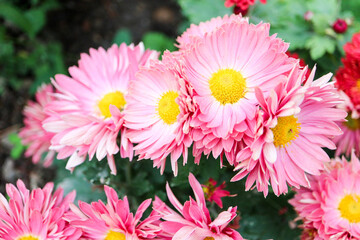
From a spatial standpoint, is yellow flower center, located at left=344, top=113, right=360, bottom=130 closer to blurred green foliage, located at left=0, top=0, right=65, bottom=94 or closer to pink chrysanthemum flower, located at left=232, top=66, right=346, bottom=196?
pink chrysanthemum flower, located at left=232, top=66, right=346, bottom=196

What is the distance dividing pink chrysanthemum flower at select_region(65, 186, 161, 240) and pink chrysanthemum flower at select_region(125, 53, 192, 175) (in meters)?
0.15

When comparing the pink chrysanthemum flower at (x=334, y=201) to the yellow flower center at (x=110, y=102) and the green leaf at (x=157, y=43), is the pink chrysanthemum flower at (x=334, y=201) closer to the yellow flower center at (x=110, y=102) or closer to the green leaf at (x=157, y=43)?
the yellow flower center at (x=110, y=102)

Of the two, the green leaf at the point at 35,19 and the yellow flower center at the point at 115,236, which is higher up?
the green leaf at the point at 35,19

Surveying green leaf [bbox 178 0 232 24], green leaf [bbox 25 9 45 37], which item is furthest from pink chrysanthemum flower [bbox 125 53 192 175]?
green leaf [bbox 25 9 45 37]

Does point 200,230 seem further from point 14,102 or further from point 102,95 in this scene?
point 14,102

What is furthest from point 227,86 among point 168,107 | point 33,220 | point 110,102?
point 33,220

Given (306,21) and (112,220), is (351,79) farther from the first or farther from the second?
(112,220)

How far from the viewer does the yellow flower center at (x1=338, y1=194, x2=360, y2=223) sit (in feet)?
4.15

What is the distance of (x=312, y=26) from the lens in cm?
199

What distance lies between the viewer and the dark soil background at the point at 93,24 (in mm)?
2785

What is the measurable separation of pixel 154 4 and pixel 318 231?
2.35 metres

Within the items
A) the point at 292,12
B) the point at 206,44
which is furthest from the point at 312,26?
the point at 206,44

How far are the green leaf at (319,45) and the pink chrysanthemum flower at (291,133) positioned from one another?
767 mm

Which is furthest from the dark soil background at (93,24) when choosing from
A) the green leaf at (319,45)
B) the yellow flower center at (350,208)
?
the yellow flower center at (350,208)
